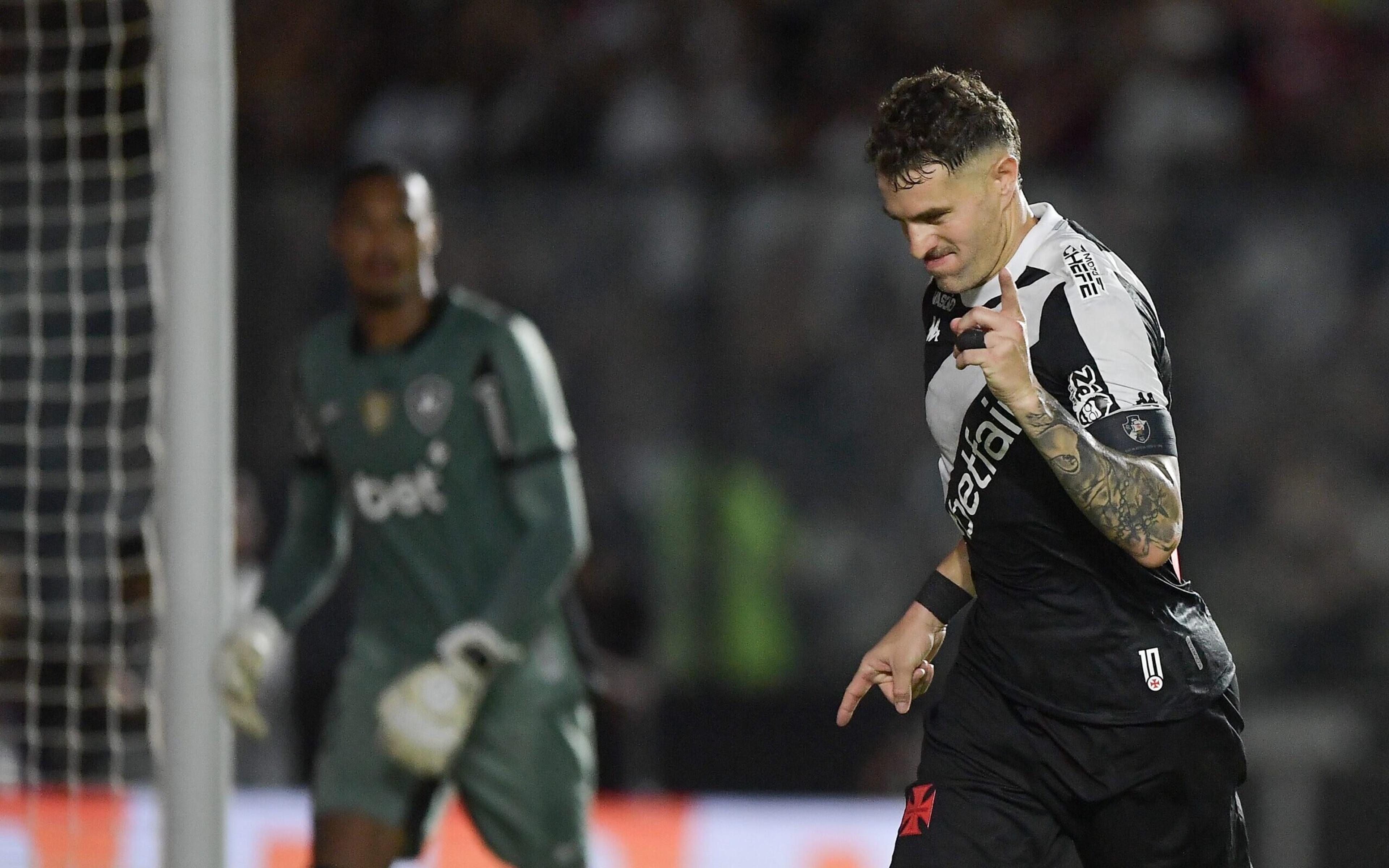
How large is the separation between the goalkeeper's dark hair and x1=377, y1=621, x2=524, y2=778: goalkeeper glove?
3.60 feet

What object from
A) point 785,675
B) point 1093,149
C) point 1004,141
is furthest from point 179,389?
point 1093,149

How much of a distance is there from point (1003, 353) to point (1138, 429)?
0.86ft

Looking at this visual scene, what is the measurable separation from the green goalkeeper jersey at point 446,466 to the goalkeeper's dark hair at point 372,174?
1.10 feet

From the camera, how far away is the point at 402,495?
14.6 ft

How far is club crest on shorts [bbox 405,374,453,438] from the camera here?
14.5ft

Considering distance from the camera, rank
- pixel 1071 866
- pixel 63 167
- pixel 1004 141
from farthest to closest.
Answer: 1. pixel 63 167
2. pixel 1071 866
3. pixel 1004 141

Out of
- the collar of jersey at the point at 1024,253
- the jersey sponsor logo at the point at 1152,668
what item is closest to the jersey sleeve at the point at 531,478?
the collar of jersey at the point at 1024,253

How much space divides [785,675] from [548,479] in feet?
11.6

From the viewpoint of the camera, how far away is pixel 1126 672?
2.94 metres

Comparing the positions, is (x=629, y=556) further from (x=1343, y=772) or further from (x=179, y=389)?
(x=179, y=389)

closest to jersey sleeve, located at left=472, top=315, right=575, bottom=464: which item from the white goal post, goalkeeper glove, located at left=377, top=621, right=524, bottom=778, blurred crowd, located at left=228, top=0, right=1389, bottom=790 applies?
goalkeeper glove, located at left=377, top=621, right=524, bottom=778

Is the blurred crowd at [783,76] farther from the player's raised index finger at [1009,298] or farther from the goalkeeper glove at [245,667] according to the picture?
the player's raised index finger at [1009,298]

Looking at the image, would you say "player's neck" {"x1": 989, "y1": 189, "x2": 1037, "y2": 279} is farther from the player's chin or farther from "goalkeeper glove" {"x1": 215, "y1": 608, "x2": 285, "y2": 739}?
"goalkeeper glove" {"x1": 215, "y1": 608, "x2": 285, "y2": 739}

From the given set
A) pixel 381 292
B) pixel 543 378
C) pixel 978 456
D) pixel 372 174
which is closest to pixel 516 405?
pixel 543 378
